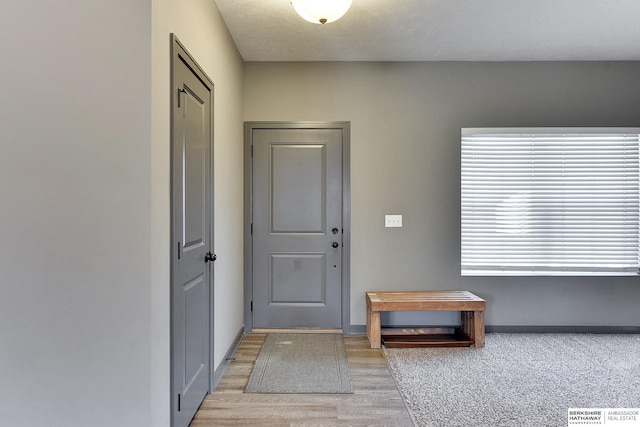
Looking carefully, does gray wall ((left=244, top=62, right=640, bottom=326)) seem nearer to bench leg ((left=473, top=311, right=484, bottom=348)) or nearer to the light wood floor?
bench leg ((left=473, top=311, right=484, bottom=348))

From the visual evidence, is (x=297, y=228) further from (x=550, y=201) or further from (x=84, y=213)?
(x=550, y=201)

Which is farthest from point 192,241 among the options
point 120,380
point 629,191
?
point 629,191

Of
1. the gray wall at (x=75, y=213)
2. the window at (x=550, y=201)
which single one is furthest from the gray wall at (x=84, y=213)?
the window at (x=550, y=201)

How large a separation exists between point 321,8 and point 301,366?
2525 mm

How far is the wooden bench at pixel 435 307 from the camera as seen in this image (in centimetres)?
321

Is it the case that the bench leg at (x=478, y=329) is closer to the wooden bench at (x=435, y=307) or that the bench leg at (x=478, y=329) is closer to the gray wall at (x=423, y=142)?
the wooden bench at (x=435, y=307)

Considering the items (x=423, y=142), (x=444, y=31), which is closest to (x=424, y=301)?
(x=423, y=142)

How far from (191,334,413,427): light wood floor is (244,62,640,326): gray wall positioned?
119 cm

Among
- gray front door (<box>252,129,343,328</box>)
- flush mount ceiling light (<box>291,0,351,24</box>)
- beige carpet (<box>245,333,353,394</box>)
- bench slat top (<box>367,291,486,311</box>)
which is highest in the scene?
flush mount ceiling light (<box>291,0,351,24</box>)

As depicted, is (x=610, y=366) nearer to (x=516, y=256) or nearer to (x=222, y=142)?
(x=516, y=256)

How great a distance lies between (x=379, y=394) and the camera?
2445 mm

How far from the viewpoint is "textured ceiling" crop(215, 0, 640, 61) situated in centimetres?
265

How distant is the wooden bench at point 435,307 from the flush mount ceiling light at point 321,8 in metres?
2.27

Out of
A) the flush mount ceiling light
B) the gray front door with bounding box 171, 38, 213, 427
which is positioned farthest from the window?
the gray front door with bounding box 171, 38, 213, 427
